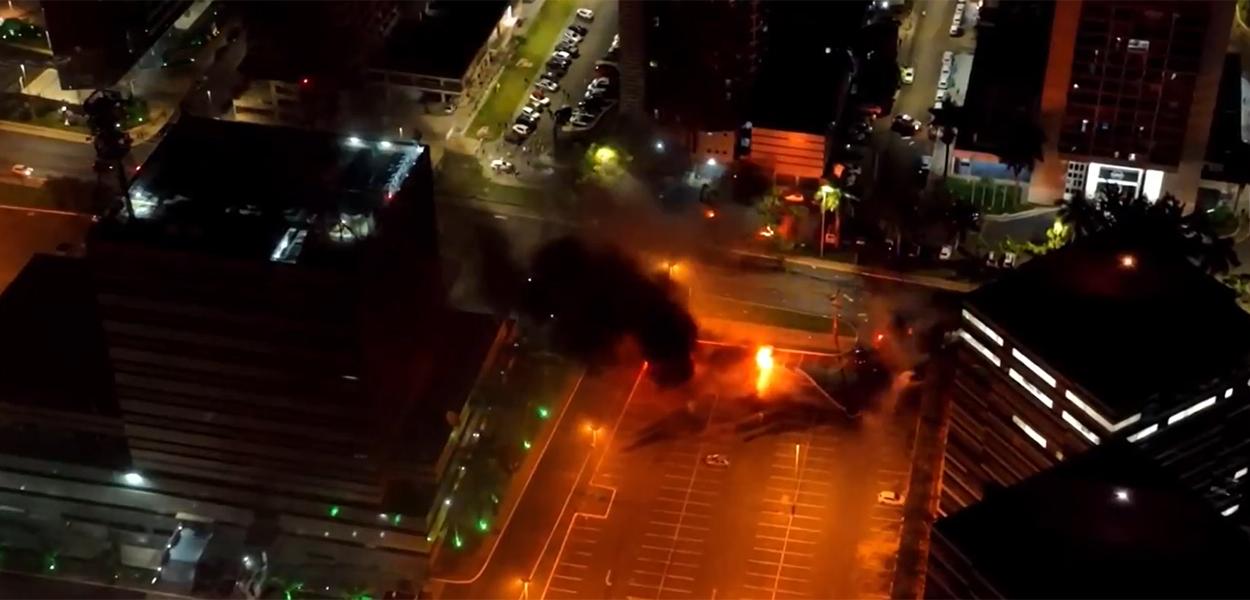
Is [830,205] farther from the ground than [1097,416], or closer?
farther from the ground

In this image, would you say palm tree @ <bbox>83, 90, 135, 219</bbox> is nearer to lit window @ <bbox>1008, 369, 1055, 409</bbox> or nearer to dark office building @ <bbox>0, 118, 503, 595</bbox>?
dark office building @ <bbox>0, 118, 503, 595</bbox>

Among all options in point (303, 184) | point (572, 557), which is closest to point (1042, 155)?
point (572, 557)

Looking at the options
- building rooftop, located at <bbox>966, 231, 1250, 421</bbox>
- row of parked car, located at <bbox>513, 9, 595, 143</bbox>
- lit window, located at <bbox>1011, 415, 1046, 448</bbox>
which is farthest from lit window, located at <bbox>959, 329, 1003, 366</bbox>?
row of parked car, located at <bbox>513, 9, 595, 143</bbox>

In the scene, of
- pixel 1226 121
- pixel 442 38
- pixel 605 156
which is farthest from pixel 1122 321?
pixel 442 38

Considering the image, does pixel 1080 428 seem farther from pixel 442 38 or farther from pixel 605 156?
pixel 442 38

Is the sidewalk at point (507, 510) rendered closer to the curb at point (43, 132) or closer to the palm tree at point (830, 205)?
the palm tree at point (830, 205)

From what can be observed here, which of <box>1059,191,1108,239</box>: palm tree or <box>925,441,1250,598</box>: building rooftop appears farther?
<box>1059,191,1108,239</box>: palm tree

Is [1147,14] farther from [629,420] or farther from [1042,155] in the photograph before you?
[629,420]
